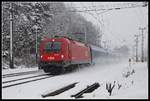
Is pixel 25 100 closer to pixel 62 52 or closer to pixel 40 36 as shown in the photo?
pixel 62 52

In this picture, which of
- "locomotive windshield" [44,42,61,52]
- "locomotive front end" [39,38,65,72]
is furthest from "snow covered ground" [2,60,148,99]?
"locomotive windshield" [44,42,61,52]

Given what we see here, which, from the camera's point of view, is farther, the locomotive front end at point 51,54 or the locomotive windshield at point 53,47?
the locomotive windshield at point 53,47

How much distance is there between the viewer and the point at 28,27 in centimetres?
4553

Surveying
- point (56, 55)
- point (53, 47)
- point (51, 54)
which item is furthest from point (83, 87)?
point (53, 47)

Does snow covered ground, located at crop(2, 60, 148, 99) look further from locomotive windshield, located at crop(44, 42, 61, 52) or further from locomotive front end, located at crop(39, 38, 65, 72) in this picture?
locomotive windshield, located at crop(44, 42, 61, 52)

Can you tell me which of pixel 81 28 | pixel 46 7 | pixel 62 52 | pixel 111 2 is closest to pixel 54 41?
pixel 62 52

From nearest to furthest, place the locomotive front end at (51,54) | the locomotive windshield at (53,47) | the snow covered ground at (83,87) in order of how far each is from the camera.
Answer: the snow covered ground at (83,87), the locomotive front end at (51,54), the locomotive windshield at (53,47)

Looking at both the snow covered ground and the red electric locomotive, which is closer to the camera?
the snow covered ground

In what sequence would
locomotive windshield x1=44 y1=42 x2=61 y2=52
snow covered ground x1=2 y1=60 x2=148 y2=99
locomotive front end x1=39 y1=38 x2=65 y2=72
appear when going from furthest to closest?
locomotive windshield x1=44 y1=42 x2=61 y2=52
locomotive front end x1=39 y1=38 x2=65 y2=72
snow covered ground x1=2 y1=60 x2=148 y2=99

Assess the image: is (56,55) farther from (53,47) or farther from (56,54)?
(53,47)

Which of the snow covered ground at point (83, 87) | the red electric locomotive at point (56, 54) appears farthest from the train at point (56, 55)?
the snow covered ground at point (83, 87)

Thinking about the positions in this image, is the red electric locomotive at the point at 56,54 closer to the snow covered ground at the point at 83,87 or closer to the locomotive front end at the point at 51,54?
the locomotive front end at the point at 51,54

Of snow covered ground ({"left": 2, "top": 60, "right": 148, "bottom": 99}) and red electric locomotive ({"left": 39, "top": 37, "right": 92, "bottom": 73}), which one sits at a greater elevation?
red electric locomotive ({"left": 39, "top": 37, "right": 92, "bottom": 73})

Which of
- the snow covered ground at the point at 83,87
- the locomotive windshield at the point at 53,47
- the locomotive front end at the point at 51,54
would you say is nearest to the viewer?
the snow covered ground at the point at 83,87
